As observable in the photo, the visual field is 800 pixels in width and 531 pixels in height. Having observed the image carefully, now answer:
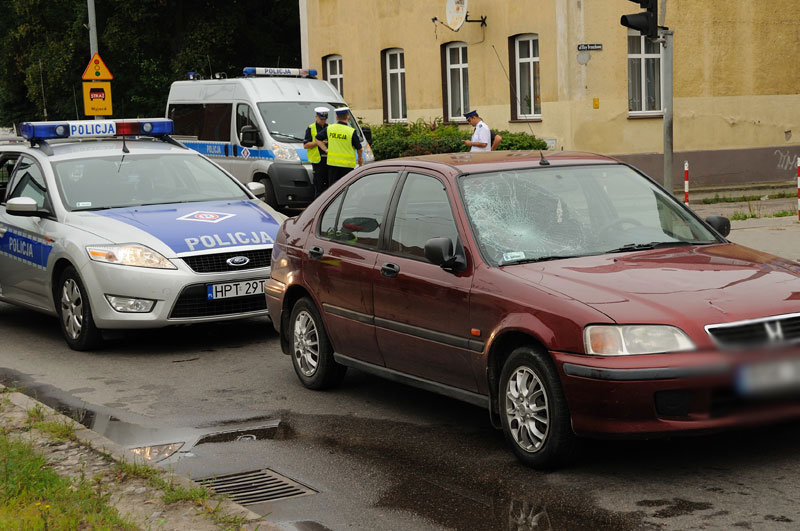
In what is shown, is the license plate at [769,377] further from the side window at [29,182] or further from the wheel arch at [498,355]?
the side window at [29,182]

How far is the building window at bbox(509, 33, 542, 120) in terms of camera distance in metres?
24.9

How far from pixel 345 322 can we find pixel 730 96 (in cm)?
1921

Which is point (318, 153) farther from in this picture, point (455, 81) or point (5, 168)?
point (455, 81)

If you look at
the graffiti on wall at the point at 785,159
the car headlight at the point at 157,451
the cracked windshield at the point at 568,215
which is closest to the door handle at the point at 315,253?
the cracked windshield at the point at 568,215

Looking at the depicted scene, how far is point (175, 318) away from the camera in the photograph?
9.37 meters

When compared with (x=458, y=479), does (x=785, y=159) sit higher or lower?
higher

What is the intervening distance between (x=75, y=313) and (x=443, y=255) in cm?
454

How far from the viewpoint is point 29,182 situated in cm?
1080

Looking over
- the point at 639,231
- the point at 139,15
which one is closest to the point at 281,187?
the point at 639,231

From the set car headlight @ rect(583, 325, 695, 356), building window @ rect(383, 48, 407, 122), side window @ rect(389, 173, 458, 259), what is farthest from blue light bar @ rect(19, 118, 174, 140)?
building window @ rect(383, 48, 407, 122)

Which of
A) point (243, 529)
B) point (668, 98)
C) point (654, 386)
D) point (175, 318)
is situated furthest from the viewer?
point (668, 98)

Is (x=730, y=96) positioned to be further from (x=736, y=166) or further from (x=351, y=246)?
(x=351, y=246)

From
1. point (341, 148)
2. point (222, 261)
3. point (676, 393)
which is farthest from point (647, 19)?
point (676, 393)

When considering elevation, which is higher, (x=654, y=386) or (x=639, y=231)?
(x=639, y=231)
